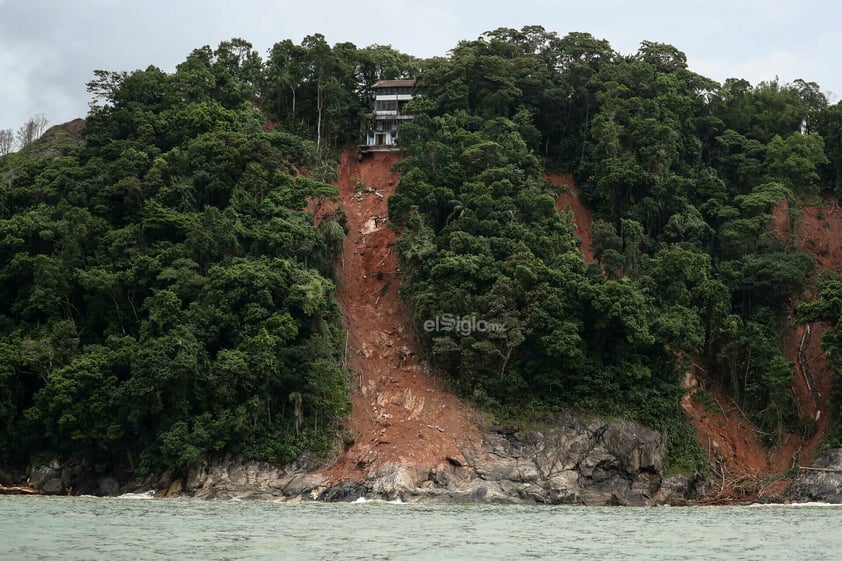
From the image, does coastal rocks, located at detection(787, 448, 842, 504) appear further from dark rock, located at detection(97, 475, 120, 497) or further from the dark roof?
the dark roof

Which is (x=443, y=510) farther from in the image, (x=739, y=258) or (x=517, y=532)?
(x=739, y=258)

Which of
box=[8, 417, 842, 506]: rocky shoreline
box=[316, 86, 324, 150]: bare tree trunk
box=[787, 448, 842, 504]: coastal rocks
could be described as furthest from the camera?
box=[316, 86, 324, 150]: bare tree trunk

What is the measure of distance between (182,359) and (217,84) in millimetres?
26166

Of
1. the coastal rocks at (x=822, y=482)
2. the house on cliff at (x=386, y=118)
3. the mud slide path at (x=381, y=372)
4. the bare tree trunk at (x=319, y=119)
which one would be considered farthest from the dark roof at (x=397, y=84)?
the coastal rocks at (x=822, y=482)

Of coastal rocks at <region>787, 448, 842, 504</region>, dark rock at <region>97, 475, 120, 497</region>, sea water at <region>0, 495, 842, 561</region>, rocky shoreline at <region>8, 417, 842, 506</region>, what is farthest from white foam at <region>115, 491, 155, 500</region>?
coastal rocks at <region>787, 448, 842, 504</region>

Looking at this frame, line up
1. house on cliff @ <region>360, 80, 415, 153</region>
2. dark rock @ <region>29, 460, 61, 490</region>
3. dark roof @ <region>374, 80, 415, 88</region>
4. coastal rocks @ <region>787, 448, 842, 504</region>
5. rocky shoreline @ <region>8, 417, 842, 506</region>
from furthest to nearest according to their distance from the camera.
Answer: dark roof @ <region>374, 80, 415, 88</region>
house on cliff @ <region>360, 80, 415, 153</region>
dark rock @ <region>29, 460, 61, 490</region>
coastal rocks @ <region>787, 448, 842, 504</region>
rocky shoreline @ <region>8, 417, 842, 506</region>

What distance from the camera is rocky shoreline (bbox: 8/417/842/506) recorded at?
153 feet

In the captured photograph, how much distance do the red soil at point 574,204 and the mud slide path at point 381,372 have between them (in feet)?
35.1

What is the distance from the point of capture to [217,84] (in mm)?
67500

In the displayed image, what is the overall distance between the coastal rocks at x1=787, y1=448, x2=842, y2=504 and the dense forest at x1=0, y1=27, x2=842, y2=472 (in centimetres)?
386

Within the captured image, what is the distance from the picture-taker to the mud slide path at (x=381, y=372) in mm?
48688

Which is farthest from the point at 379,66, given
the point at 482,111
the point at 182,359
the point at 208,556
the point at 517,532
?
the point at 208,556

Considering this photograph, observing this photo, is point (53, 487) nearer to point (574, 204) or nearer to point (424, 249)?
point (424, 249)

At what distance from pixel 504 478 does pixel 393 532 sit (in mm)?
18360
